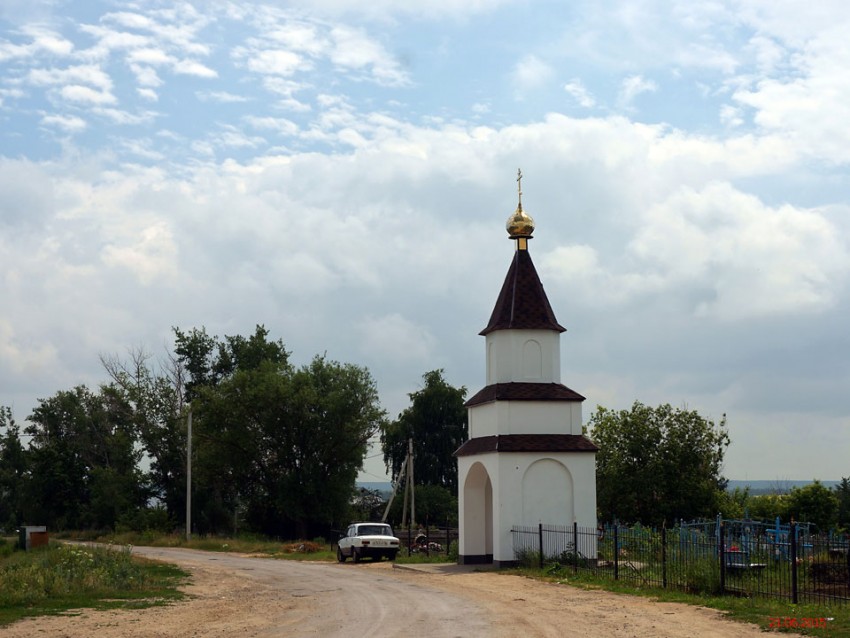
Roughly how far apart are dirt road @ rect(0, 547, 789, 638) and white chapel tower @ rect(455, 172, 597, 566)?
3.51 meters

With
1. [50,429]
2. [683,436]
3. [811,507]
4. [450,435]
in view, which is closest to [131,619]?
[683,436]

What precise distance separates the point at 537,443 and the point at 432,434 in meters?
46.3

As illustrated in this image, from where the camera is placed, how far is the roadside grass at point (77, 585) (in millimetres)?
18766

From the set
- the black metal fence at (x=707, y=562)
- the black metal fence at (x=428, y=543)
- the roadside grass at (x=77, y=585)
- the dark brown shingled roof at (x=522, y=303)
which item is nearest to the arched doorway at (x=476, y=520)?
the black metal fence at (x=428, y=543)

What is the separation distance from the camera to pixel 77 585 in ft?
69.5

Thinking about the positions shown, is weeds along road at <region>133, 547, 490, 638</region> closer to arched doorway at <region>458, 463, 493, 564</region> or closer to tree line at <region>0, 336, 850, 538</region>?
arched doorway at <region>458, 463, 493, 564</region>

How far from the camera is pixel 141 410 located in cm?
6669

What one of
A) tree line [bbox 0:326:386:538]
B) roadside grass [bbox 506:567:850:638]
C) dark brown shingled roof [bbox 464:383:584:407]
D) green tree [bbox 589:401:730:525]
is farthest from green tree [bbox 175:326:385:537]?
roadside grass [bbox 506:567:850:638]

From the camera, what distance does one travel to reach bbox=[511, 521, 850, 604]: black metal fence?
18859 mm

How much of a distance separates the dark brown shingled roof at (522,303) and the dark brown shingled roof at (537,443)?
3480 mm

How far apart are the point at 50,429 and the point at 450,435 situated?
31.0 metres

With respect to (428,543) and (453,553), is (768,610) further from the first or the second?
(428,543)

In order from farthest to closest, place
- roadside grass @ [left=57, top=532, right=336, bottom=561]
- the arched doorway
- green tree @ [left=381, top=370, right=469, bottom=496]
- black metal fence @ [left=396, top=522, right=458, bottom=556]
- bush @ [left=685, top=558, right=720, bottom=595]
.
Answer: green tree @ [left=381, top=370, right=469, bottom=496], roadside grass @ [left=57, top=532, right=336, bottom=561], black metal fence @ [left=396, top=522, right=458, bottom=556], the arched doorway, bush @ [left=685, top=558, right=720, bottom=595]

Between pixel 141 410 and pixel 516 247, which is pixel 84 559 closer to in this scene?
pixel 516 247
